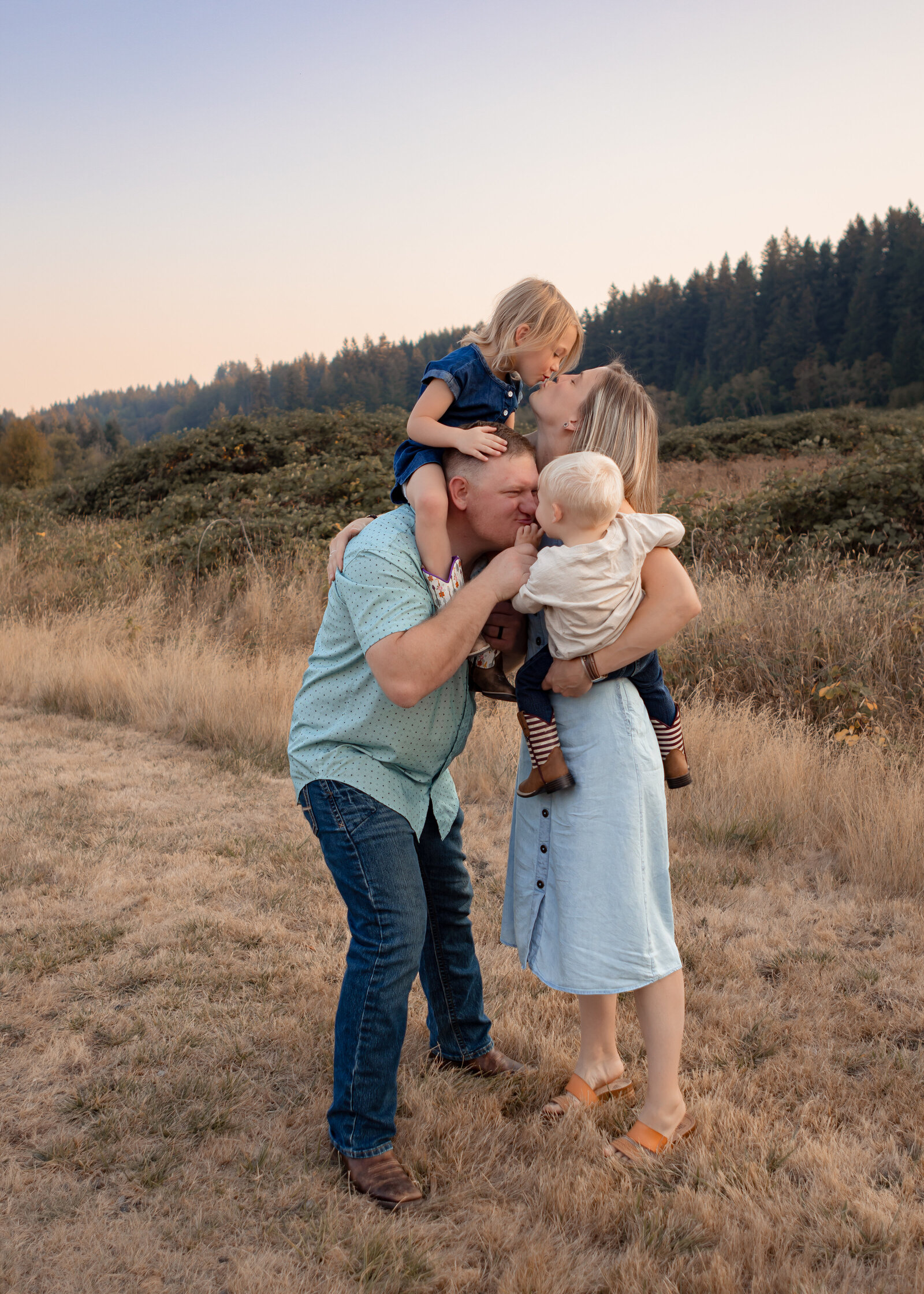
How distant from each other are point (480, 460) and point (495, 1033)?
1.85 m

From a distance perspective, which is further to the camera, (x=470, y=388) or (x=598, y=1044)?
(x=470, y=388)

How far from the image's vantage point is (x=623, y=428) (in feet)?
7.09

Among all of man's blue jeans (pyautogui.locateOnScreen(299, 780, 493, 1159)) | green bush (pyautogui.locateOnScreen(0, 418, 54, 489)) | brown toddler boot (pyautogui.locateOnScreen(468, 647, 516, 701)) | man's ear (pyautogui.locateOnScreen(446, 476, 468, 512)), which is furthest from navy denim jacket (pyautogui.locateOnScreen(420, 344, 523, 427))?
green bush (pyautogui.locateOnScreen(0, 418, 54, 489))

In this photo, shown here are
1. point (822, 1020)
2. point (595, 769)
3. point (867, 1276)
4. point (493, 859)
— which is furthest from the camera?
point (493, 859)

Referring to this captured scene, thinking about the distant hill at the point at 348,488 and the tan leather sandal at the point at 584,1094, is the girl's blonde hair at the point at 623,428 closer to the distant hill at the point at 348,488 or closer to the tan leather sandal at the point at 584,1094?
the tan leather sandal at the point at 584,1094

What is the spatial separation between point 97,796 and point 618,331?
208 ft

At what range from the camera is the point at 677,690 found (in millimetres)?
6121

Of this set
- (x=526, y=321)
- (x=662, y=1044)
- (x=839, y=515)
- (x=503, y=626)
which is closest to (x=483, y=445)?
(x=503, y=626)

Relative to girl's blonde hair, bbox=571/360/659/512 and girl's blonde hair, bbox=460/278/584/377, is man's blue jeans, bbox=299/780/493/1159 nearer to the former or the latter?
girl's blonde hair, bbox=571/360/659/512

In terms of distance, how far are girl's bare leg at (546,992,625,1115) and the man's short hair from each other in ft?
4.92

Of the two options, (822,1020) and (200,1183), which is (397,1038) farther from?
(822,1020)

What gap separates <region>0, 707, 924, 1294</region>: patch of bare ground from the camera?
76.1 inches

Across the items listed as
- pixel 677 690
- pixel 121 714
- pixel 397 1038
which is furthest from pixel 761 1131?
pixel 121 714

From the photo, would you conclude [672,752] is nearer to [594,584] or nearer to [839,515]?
[594,584]
